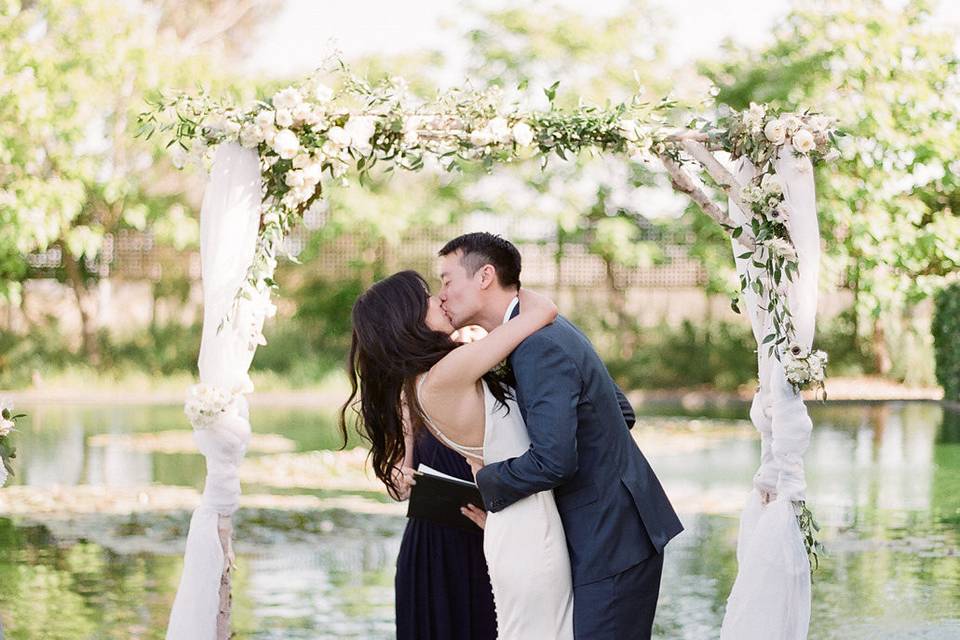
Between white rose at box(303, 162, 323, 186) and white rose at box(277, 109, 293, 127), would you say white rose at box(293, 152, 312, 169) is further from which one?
white rose at box(277, 109, 293, 127)

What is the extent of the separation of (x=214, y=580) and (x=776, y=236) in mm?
2135

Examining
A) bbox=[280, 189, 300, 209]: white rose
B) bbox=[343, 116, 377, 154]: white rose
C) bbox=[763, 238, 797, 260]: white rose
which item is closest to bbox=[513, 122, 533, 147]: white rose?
bbox=[343, 116, 377, 154]: white rose

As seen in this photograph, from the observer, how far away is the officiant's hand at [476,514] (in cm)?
389

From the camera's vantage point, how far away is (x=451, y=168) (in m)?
4.62

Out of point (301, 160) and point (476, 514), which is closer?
point (476, 514)

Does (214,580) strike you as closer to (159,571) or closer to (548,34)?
(159,571)

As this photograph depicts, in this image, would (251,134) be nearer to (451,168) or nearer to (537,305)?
(451,168)

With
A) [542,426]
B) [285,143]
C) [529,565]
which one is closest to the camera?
[542,426]

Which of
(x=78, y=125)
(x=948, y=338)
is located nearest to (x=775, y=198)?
(x=948, y=338)

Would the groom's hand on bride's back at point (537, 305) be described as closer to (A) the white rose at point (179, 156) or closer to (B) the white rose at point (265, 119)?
(B) the white rose at point (265, 119)

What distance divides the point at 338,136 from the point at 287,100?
0.64 ft

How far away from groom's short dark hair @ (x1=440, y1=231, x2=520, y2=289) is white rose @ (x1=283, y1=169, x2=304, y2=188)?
100cm

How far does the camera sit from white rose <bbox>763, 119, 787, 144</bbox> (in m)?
4.43

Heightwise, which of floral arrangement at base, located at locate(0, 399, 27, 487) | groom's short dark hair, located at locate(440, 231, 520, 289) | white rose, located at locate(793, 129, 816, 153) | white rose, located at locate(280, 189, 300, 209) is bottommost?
floral arrangement at base, located at locate(0, 399, 27, 487)
